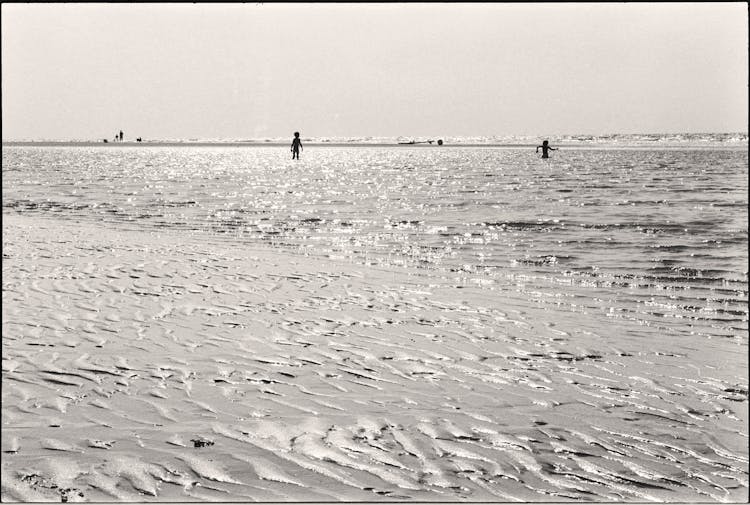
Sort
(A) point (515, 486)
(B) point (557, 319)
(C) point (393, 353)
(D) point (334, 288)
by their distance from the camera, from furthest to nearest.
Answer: (D) point (334, 288)
(B) point (557, 319)
(C) point (393, 353)
(A) point (515, 486)

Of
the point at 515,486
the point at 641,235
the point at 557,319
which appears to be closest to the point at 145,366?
the point at 515,486

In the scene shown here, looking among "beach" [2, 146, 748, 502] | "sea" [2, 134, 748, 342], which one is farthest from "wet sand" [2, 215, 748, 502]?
"sea" [2, 134, 748, 342]

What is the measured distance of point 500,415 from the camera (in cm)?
625

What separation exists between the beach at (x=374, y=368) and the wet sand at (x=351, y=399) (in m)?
0.02

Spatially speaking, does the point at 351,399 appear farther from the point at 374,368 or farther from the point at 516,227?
the point at 516,227

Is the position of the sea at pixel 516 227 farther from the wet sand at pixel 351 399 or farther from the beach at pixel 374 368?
the wet sand at pixel 351 399

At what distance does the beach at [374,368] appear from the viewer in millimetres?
5055

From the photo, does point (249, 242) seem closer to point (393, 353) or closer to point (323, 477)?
point (393, 353)

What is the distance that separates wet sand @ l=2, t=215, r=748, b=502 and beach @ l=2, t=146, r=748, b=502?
0.02m

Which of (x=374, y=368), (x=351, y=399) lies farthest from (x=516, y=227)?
(x=351, y=399)

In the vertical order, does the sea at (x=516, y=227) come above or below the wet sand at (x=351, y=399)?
above

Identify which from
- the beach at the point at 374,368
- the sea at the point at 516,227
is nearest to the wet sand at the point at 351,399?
the beach at the point at 374,368

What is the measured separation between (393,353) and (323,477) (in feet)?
10.5

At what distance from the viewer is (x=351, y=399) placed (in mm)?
6602
